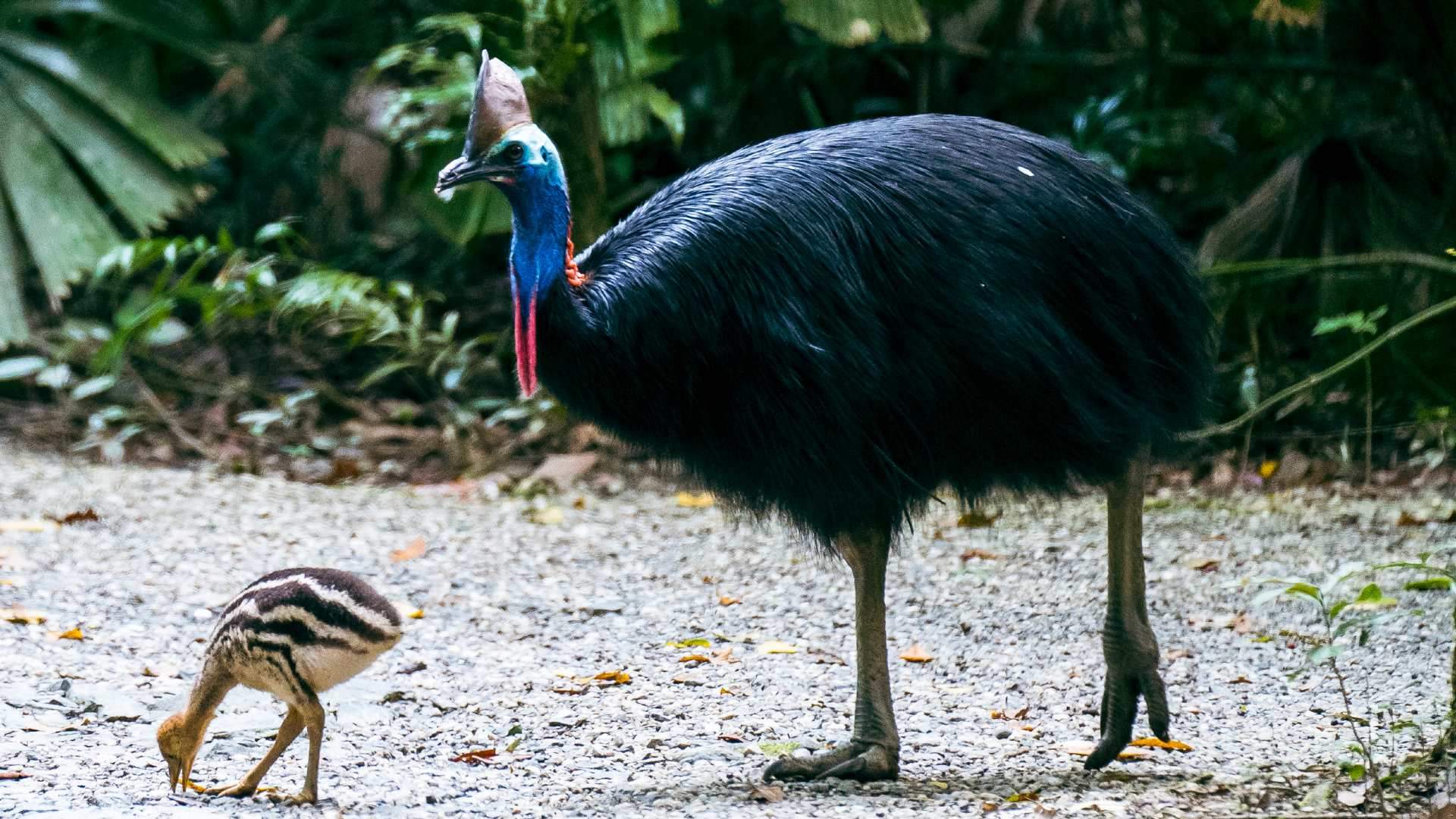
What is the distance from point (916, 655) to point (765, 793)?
1334 mm

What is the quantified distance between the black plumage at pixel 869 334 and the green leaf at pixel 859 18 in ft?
10.6

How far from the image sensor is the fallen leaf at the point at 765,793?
10.8ft

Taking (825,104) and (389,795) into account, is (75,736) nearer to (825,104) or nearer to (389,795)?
(389,795)

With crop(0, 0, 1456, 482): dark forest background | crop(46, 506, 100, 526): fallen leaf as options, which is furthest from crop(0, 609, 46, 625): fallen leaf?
crop(0, 0, 1456, 482): dark forest background

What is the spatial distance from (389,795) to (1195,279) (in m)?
2.01

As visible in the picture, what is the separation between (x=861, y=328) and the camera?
3.24 meters

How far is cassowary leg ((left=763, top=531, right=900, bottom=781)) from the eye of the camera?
3406 mm

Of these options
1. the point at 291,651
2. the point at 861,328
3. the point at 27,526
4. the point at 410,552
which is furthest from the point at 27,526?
the point at 861,328

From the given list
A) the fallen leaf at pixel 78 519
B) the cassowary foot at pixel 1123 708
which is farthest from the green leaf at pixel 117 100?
the cassowary foot at pixel 1123 708

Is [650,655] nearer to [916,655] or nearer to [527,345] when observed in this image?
[916,655]

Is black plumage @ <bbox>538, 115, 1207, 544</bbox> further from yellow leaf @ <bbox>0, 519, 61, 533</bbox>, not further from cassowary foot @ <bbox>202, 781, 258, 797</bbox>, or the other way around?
yellow leaf @ <bbox>0, 519, 61, 533</bbox>

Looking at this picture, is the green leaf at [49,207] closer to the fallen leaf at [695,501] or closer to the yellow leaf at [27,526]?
the yellow leaf at [27,526]

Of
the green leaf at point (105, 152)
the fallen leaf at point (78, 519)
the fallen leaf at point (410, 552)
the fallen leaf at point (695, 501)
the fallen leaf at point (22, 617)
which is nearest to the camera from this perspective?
the fallen leaf at point (22, 617)

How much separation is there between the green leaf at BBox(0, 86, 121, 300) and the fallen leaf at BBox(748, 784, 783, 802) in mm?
5260
